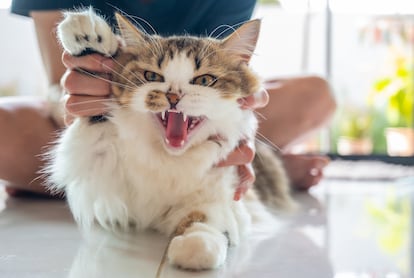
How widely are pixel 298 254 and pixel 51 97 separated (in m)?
0.85

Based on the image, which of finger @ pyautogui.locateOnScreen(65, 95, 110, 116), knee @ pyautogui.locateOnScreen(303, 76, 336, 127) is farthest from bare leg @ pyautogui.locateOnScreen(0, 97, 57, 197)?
knee @ pyautogui.locateOnScreen(303, 76, 336, 127)

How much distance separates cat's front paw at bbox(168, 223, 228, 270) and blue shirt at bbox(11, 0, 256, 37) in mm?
743

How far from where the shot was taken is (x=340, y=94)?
2.97 meters

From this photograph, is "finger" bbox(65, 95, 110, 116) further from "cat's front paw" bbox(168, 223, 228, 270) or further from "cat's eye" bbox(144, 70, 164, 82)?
"cat's front paw" bbox(168, 223, 228, 270)

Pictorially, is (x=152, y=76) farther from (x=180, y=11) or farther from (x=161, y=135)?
(x=180, y=11)

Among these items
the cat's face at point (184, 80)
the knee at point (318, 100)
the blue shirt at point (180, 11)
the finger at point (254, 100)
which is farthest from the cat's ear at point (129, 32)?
the knee at point (318, 100)

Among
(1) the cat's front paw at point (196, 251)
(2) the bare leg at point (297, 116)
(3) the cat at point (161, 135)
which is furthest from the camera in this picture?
(2) the bare leg at point (297, 116)

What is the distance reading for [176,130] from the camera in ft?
3.26

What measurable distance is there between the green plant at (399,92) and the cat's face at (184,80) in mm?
1932

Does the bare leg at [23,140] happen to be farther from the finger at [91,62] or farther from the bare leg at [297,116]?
the bare leg at [297,116]

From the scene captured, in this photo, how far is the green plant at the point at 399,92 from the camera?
110 inches

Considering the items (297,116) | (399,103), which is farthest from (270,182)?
(399,103)

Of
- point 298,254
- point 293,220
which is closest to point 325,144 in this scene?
point 293,220

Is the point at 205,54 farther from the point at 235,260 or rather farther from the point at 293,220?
the point at 293,220
